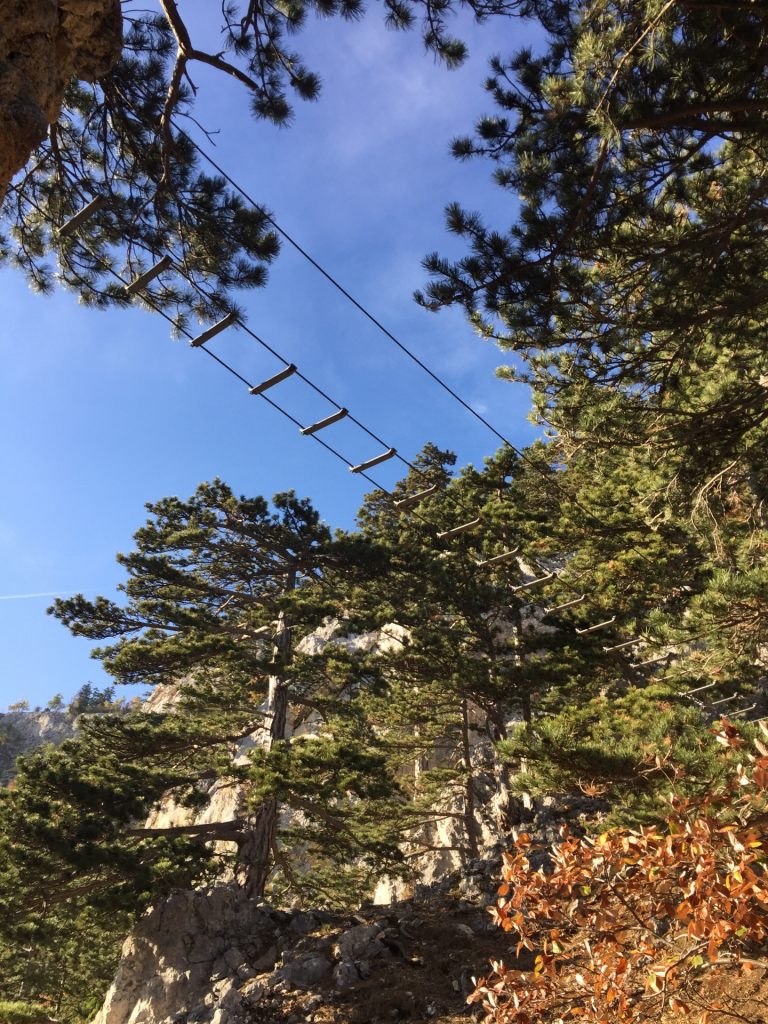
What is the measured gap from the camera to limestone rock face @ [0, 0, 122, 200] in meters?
3.41

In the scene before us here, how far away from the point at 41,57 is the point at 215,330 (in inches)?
73.2

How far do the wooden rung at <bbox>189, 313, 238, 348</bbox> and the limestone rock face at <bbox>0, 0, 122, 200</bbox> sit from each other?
1.48 m

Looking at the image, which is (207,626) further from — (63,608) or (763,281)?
(763,281)

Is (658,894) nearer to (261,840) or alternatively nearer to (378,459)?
(378,459)

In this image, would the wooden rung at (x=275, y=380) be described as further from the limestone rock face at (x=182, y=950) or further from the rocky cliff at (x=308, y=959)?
the limestone rock face at (x=182, y=950)

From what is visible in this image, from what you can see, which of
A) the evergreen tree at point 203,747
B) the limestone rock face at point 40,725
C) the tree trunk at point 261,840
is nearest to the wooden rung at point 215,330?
the evergreen tree at point 203,747

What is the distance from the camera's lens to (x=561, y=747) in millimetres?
7535

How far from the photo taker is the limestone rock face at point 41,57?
3.41 m

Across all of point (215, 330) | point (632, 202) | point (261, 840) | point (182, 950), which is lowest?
point (182, 950)

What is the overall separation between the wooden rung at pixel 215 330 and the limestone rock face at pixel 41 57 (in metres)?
1.48

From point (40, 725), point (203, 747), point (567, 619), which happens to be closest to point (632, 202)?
point (567, 619)

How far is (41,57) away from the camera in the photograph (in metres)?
3.82

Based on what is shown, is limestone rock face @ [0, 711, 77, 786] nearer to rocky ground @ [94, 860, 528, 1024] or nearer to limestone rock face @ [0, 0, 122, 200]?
rocky ground @ [94, 860, 528, 1024]

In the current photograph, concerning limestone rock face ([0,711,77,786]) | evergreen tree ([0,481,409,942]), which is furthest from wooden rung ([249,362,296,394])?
limestone rock face ([0,711,77,786])
